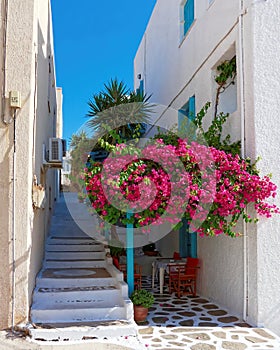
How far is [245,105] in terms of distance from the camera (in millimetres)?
9117

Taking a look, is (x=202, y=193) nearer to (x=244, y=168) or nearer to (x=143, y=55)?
(x=244, y=168)

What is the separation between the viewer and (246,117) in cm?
907

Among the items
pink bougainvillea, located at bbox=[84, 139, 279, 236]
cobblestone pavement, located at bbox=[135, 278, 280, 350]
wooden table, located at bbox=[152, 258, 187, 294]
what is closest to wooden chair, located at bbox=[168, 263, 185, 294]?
A: wooden table, located at bbox=[152, 258, 187, 294]

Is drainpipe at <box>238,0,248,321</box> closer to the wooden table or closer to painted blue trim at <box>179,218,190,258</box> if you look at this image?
the wooden table

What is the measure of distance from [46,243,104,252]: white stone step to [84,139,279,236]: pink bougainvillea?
497 centimetres

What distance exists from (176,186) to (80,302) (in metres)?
3.26

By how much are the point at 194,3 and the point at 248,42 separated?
491 centimetres

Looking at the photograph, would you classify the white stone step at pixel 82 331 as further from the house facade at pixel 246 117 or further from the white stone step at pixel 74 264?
the white stone step at pixel 74 264

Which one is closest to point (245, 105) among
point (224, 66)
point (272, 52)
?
point (272, 52)

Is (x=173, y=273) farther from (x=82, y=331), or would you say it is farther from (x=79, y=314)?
(x=82, y=331)

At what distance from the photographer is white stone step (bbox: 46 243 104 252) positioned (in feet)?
42.6

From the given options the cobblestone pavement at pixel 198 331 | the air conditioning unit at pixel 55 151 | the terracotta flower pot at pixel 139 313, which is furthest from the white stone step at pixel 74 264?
the air conditioning unit at pixel 55 151

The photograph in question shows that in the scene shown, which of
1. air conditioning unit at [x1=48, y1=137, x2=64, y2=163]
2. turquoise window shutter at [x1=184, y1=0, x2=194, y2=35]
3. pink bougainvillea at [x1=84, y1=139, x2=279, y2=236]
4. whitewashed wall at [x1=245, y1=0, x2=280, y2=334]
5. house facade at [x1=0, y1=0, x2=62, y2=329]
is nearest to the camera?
house facade at [x1=0, y1=0, x2=62, y2=329]

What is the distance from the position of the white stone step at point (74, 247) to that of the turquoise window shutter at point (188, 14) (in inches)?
321
